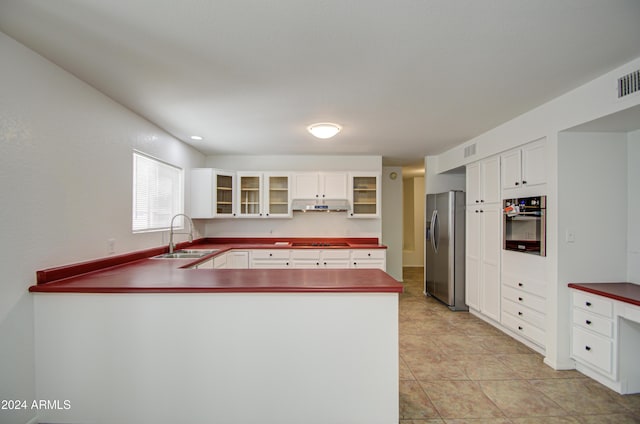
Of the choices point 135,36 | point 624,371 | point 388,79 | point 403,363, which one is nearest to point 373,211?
point 403,363

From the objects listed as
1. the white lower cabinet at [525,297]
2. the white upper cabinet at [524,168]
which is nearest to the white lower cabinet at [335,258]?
the white lower cabinet at [525,297]

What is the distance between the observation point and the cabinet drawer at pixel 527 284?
2.88m

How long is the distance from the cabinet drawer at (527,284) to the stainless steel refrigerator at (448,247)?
98 cm

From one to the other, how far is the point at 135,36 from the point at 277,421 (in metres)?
2.56

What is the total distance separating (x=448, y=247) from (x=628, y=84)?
112 inches

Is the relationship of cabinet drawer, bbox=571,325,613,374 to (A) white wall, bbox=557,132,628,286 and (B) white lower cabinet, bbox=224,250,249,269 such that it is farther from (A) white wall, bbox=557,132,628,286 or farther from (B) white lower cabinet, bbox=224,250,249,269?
(B) white lower cabinet, bbox=224,250,249,269

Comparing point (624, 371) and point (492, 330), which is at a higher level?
point (624, 371)

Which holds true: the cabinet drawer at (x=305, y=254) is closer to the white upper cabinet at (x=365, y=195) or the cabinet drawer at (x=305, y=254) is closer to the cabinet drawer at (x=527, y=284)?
the white upper cabinet at (x=365, y=195)

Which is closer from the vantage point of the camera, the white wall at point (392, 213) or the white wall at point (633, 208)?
the white wall at point (633, 208)

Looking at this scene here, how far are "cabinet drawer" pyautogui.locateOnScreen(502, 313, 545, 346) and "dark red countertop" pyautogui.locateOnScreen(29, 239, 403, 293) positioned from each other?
6.49 feet

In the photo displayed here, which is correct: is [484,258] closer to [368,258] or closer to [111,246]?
[368,258]

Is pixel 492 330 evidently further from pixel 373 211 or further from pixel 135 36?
pixel 135 36

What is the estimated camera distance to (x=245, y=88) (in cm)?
242

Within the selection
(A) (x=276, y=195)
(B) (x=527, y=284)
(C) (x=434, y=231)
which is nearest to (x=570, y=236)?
(B) (x=527, y=284)
